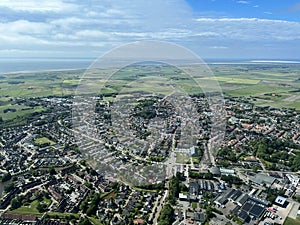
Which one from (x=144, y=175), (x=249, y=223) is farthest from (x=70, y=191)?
(x=249, y=223)

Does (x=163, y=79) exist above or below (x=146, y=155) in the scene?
above

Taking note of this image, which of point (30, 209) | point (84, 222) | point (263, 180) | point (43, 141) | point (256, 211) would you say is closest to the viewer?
point (84, 222)

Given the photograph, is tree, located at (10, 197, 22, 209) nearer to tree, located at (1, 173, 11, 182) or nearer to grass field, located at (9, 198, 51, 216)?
grass field, located at (9, 198, 51, 216)

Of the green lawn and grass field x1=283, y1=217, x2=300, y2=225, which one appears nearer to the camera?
grass field x1=283, y1=217, x2=300, y2=225

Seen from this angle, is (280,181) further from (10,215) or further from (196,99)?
(196,99)

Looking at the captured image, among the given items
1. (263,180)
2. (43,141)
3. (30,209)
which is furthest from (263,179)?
(43,141)

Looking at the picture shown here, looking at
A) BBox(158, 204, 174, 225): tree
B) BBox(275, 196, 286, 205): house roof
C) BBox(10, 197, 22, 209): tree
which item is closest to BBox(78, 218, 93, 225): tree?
BBox(158, 204, 174, 225): tree

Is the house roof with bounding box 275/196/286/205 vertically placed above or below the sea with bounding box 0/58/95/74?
below

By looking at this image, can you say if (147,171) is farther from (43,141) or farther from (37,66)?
(37,66)

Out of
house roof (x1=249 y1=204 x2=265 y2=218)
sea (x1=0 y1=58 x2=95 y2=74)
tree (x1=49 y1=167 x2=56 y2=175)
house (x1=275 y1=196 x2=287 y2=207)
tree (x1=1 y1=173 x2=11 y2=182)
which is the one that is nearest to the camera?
house roof (x1=249 y1=204 x2=265 y2=218)
